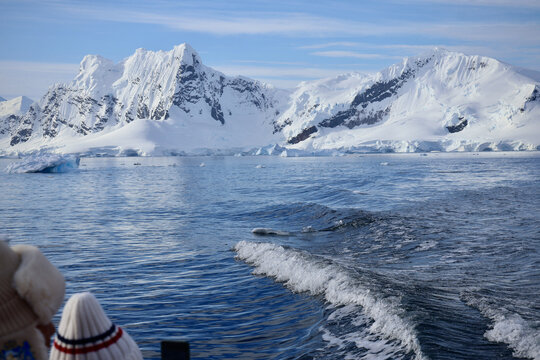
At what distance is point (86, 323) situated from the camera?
2895 millimetres

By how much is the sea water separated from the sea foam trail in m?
0.03

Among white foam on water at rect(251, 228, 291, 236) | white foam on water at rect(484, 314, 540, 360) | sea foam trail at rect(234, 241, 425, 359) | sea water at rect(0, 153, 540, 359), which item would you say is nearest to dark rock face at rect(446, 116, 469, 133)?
sea water at rect(0, 153, 540, 359)

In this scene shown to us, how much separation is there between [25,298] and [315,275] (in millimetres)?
8906

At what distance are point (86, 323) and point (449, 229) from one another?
16.6 metres

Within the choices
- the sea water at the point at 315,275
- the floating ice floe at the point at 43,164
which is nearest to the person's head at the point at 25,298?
the sea water at the point at 315,275

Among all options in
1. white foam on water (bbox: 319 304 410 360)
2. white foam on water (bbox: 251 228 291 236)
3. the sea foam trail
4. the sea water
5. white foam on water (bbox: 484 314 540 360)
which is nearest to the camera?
white foam on water (bbox: 484 314 540 360)

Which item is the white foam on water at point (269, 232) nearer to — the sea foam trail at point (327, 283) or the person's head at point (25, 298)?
the sea foam trail at point (327, 283)

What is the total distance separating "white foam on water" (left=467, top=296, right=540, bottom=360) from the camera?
22.6ft

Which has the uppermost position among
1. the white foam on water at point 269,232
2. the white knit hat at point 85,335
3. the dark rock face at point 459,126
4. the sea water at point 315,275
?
the dark rock face at point 459,126

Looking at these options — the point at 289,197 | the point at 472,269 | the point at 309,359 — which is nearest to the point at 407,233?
the point at 472,269

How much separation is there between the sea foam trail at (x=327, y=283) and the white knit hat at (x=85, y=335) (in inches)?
199

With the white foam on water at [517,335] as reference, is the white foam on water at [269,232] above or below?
below

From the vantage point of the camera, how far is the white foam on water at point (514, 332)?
6875mm

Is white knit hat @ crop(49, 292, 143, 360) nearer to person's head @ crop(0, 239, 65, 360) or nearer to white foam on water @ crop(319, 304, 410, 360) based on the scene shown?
person's head @ crop(0, 239, 65, 360)
